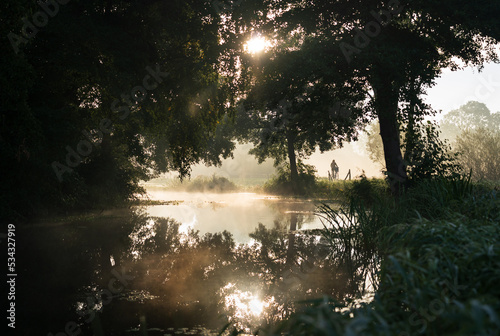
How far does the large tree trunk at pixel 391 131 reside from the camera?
44.9 feet

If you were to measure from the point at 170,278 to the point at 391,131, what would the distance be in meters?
11.2

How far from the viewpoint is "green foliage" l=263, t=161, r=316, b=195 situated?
107ft

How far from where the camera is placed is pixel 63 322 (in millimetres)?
4969

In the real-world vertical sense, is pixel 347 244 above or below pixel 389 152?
below

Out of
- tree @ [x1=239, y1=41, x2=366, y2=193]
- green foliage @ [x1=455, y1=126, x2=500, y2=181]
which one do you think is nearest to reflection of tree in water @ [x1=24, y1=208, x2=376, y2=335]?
tree @ [x1=239, y1=41, x2=366, y2=193]

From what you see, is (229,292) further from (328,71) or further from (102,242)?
(328,71)

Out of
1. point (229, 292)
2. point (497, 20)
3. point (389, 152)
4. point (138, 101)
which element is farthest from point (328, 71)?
point (229, 292)

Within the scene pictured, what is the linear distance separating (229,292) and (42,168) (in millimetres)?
8364

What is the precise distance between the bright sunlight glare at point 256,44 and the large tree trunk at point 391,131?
15.3 ft

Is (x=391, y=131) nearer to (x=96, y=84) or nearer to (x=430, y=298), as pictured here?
(x=96, y=84)

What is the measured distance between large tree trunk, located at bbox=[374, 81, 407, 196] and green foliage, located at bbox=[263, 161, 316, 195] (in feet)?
55.1

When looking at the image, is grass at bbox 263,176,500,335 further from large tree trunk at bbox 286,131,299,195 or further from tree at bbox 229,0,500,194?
large tree trunk at bbox 286,131,299,195

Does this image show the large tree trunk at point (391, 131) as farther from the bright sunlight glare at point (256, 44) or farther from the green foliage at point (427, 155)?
the bright sunlight glare at point (256, 44)

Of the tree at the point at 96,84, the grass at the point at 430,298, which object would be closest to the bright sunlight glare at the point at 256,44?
the tree at the point at 96,84
